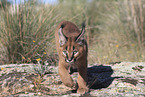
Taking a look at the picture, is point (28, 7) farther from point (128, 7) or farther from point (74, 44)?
point (128, 7)

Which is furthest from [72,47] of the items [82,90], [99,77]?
[99,77]

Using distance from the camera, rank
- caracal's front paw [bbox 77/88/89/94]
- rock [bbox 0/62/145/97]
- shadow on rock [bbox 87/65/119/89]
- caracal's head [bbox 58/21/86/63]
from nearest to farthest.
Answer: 1. caracal's head [bbox 58/21/86/63]
2. rock [bbox 0/62/145/97]
3. caracal's front paw [bbox 77/88/89/94]
4. shadow on rock [bbox 87/65/119/89]

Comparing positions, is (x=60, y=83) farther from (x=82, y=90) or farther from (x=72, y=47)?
(x=72, y=47)

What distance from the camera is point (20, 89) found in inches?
148

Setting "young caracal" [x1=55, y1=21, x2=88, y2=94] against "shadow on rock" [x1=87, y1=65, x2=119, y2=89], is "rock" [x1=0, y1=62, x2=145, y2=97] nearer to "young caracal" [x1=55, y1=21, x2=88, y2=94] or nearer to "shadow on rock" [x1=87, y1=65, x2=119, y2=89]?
"shadow on rock" [x1=87, y1=65, x2=119, y2=89]

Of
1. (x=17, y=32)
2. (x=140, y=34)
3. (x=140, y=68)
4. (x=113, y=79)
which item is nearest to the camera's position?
(x=113, y=79)

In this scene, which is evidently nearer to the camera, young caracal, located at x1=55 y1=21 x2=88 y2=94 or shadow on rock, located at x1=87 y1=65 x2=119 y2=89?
young caracal, located at x1=55 y1=21 x2=88 y2=94

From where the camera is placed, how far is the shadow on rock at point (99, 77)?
A: 396 centimetres

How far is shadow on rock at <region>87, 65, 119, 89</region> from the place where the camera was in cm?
396

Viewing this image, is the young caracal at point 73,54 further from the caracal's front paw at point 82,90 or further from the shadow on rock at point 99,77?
the shadow on rock at point 99,77

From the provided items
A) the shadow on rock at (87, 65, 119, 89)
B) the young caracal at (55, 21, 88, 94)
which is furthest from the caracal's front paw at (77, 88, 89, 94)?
the shadow on rock at (87, 65, 119, 89)

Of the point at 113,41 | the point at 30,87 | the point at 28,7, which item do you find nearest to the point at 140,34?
the point at 113,41

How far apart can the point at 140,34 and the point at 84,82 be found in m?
5.52

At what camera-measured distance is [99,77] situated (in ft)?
14.3
